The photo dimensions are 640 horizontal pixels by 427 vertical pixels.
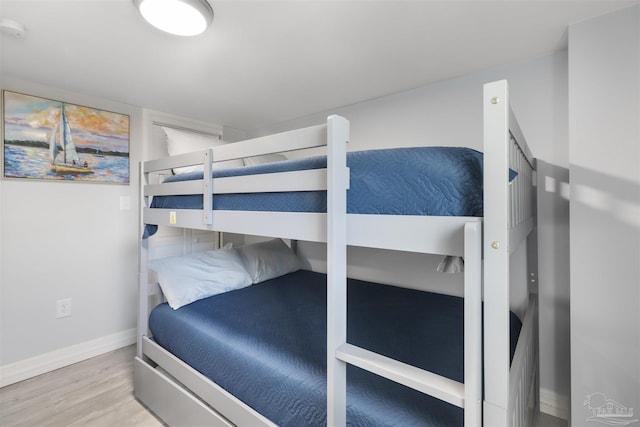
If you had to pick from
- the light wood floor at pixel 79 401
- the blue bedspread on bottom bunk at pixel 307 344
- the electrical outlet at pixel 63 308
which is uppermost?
the blue bedspread on bottom bunk at pixel 307 344

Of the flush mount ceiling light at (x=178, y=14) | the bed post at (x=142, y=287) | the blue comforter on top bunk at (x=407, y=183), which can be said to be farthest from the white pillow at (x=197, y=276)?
the flush mount ceiling light at (x=178, y=14)

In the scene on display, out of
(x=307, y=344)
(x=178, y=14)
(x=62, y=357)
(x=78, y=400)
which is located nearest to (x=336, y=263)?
(x=307, y=344)

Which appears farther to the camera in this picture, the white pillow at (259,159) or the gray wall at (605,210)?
the white pillow at (259,159)

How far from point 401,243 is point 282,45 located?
138cm

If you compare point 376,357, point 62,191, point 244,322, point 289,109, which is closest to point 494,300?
point 376,357

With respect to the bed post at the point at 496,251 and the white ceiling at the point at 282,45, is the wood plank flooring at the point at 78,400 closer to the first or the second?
the bed post at the point at 496,251

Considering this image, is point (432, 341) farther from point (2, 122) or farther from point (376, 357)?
point (2, 122)

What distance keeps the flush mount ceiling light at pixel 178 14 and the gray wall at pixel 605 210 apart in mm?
1821

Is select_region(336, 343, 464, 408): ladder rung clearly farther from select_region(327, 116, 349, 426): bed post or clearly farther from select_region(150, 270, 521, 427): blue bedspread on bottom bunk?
select_region(150, 270, 521, 427): blue bedspread on bottom bunk

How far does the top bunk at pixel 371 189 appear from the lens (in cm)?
80

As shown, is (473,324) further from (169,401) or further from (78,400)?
(78,400)

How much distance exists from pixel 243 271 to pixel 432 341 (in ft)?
4.79

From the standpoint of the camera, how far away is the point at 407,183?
0.89m

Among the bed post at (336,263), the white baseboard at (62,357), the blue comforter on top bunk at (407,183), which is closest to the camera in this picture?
the blue comforter on top bunk at (407,183)
